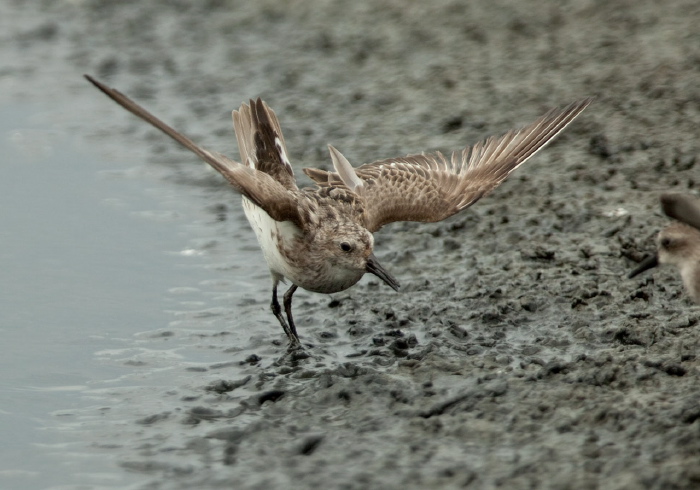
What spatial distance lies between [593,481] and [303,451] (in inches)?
63.0

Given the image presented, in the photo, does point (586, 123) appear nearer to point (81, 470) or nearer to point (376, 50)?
point (376, 50)

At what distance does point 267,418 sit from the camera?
658 centimetres

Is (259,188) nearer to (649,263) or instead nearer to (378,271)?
(378,271)

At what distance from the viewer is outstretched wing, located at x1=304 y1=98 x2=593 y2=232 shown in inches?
300

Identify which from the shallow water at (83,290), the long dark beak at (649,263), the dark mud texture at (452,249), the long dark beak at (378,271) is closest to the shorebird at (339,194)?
the long dark beak at (378,271)

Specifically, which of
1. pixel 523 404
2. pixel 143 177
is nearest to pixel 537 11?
pixel 143 177

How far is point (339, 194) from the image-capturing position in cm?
744

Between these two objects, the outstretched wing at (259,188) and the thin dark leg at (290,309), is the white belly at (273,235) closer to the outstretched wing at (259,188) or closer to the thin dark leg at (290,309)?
the outstretched wing at (259,188)

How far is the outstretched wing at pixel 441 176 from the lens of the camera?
7.63 meters

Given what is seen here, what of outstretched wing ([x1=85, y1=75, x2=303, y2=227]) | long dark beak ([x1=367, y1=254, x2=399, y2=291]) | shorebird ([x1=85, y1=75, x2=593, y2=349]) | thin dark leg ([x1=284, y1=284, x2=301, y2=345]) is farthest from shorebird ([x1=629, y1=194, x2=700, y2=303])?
thin dark leg ([x1=284, y1=284, x2=301, y2=345])

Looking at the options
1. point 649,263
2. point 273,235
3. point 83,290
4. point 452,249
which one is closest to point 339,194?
point 273,235

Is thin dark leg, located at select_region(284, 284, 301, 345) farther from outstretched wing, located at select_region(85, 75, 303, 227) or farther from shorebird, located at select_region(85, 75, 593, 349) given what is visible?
outstretched wing, located at select_region(85, 75, 303, 227)

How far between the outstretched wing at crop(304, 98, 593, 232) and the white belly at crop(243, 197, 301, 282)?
0.56 m

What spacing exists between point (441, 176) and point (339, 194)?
3.39 feet
